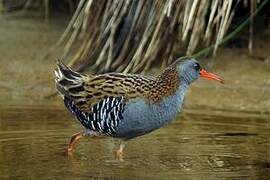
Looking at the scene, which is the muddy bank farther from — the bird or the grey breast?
the grey breast

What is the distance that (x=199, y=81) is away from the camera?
11.1 meters

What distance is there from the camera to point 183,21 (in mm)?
10531

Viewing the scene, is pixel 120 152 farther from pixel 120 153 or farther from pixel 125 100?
pixel 125 100

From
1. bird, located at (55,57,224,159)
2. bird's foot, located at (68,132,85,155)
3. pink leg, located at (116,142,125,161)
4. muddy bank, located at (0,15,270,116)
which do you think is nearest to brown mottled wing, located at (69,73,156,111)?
bird, located at (55,57,224,159)

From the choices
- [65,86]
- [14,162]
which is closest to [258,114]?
[65,86]

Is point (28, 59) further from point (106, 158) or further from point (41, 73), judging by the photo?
point (106, 158)

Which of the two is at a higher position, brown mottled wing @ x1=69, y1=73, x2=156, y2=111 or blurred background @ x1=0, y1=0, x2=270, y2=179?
brown mottled wing @ x1=69, y1=73, x2=156, y2=111

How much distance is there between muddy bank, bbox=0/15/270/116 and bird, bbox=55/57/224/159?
5.99 ft

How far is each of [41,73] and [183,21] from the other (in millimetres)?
1885

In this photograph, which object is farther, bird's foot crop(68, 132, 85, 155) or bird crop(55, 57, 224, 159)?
bird's foot crop(68, 132, 85, 155)

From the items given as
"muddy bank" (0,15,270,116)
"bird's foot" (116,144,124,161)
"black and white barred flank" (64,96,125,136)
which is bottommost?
"muddy bank" (0,15,270,116)

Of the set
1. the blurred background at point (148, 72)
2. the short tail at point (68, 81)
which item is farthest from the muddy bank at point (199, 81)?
the short tail at point (68, 81)

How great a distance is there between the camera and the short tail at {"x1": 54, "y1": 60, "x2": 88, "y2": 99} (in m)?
8.48

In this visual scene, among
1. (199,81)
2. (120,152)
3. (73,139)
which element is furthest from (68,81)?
(199,81)
